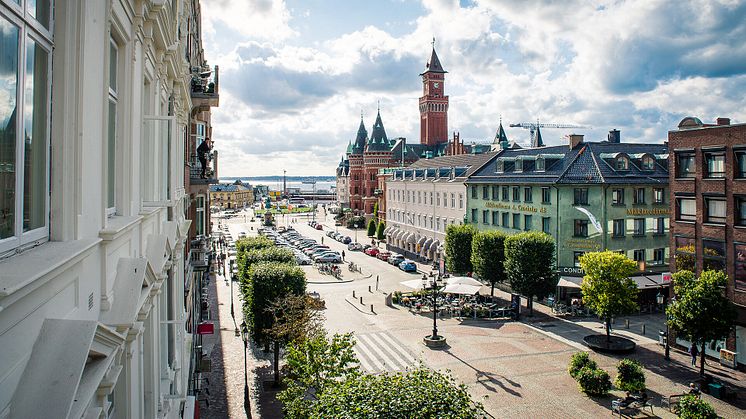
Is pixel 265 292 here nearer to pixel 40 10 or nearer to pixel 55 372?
pixel 40 10

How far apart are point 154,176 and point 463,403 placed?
7.15 metres

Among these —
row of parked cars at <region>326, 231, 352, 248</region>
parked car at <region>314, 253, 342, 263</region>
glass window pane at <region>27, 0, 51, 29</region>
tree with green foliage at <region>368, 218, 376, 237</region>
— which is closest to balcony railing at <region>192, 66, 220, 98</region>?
glass window pane at <region>27, 0, 51, 29</region>

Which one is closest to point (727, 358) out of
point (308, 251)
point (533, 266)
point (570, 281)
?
point (533, 266)

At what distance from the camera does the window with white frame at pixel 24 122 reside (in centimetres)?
296

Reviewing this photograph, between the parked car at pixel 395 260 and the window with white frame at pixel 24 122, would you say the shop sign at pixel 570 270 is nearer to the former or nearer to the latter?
the parked car at pixel 395 260

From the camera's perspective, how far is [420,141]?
403 feet

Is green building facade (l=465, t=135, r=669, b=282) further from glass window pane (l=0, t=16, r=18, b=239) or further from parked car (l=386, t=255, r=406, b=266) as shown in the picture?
glass window pane (l=0, t=16, r=18, b=239)

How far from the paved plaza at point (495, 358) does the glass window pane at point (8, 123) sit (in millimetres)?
16358

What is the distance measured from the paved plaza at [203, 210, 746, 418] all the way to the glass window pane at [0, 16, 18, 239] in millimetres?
16358

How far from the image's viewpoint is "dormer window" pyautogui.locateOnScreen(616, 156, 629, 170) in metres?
42.9

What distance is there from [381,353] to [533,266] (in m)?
14.3

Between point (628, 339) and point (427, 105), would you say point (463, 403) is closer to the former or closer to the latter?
point (628, 339)

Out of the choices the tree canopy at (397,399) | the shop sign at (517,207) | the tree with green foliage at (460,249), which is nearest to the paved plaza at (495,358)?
the tree with green foliage at (460,249)

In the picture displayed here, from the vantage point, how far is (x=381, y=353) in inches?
1163
